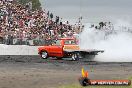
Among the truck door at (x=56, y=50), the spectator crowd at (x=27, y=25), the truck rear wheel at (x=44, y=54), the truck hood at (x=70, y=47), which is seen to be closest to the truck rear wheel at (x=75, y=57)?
the truck hood at (x=70, y=47)

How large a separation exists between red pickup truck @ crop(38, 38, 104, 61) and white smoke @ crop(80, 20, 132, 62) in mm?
1587

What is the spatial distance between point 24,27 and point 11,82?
88.5 ft

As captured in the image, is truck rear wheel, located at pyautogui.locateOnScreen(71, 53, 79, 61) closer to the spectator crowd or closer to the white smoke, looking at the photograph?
the white smoke

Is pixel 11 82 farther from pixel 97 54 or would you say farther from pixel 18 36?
pixel 18 36

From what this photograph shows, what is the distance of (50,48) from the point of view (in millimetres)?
30062

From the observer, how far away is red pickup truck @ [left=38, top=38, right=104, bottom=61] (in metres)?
29.1

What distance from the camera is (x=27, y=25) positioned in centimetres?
4241

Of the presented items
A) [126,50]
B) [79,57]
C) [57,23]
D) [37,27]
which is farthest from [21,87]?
[57,23]

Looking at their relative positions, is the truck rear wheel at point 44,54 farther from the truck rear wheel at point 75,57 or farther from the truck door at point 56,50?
the truck rear wheel at point 75,57

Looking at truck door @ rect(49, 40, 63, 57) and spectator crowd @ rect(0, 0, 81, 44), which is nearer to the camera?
truck door @ rect(49, 40, 63, 57)

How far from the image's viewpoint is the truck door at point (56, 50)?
29.5 meters

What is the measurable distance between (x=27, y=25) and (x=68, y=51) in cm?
1411

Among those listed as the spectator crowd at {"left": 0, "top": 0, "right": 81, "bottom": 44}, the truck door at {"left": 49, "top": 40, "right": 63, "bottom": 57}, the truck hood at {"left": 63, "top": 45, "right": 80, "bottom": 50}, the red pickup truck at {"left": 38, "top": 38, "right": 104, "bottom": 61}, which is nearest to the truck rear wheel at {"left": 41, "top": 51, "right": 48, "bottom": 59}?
the red pickup truck at {"left": 38, "top": 38, "right": 104, "bottom": 61}

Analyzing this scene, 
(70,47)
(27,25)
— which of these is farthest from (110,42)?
(27,25)
